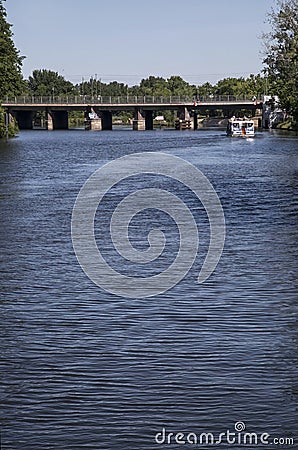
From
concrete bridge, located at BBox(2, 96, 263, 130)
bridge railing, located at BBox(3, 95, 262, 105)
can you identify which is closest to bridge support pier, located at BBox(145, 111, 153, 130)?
concrete bridge, located at BBox(2, 96, 263, 130)

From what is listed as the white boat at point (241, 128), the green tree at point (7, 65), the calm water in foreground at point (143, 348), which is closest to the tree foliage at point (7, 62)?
the green tree at point (7, 65)

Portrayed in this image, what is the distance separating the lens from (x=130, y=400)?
10.6 m

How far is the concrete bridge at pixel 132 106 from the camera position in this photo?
164m

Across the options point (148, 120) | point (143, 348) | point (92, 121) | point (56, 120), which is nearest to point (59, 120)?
point (56, 120)

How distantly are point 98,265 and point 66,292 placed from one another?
2.64 metres

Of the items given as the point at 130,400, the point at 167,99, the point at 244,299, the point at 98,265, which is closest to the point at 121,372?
the point at 130,400

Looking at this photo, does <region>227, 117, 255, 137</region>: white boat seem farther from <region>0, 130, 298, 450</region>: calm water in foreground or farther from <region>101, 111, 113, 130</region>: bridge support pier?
<region>0, 130, 298, 450</region>: calm water in foreground

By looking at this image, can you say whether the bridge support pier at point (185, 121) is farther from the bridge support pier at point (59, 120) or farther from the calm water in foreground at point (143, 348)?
the calm water in foreground at point (143, 348)

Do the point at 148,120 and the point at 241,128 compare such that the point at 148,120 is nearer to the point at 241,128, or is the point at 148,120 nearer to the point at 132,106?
the point at 132,106

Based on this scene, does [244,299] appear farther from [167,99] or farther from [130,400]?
[167,99]

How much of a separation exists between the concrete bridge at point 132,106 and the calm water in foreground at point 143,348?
14149cm

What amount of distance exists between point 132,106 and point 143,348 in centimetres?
15728

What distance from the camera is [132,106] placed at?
168m

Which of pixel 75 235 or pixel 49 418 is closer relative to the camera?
pixel 49 418
